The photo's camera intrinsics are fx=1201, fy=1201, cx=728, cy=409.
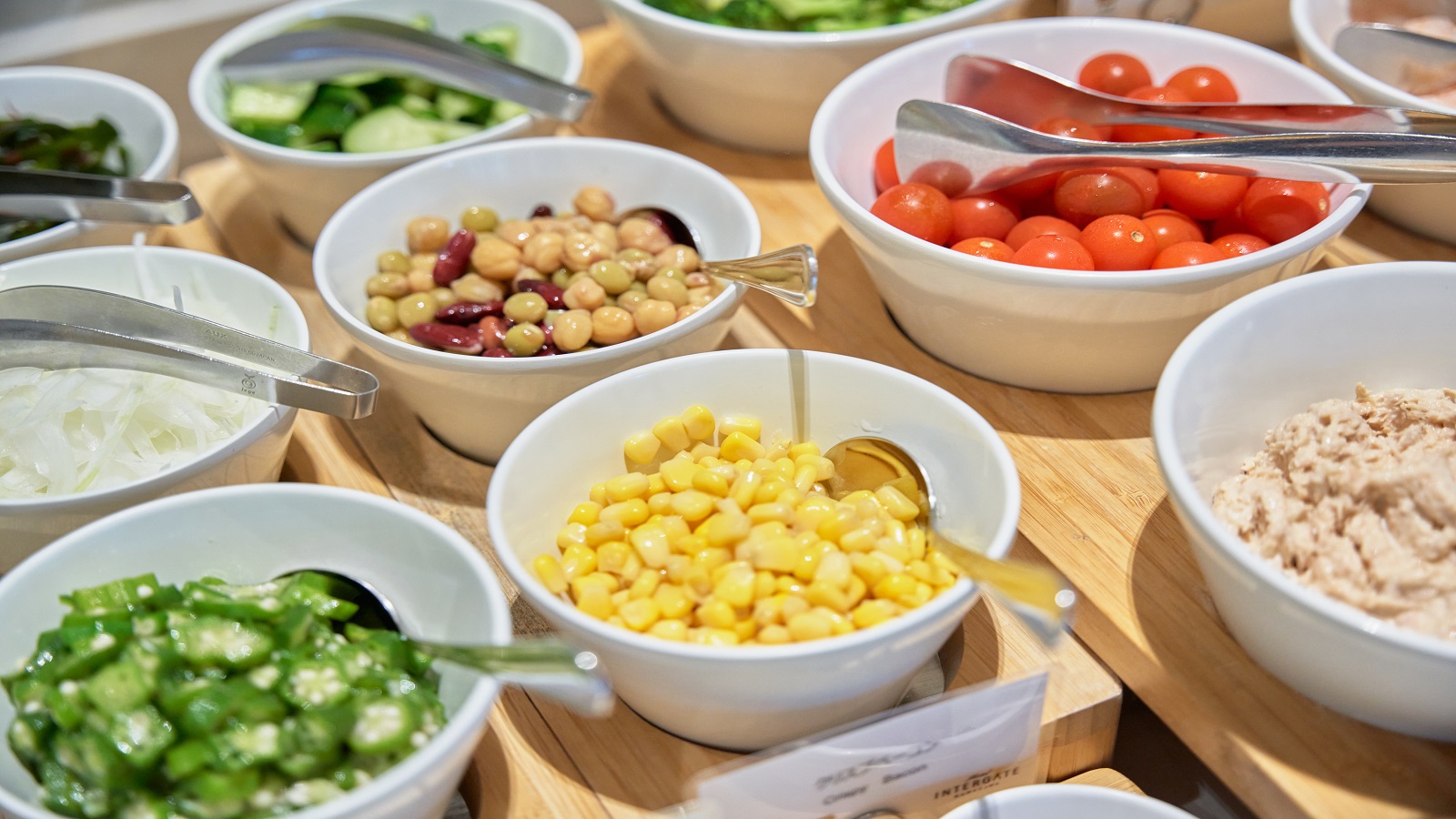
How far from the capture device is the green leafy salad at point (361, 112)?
171 centimetres

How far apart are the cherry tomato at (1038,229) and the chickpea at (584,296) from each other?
48cm

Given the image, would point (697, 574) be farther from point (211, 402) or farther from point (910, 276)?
point (211, 402)

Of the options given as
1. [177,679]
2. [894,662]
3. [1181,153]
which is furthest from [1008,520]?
[177,679]

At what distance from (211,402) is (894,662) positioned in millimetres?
783

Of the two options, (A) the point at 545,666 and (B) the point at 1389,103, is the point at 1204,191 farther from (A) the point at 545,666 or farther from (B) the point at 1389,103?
(A) the point at 545,666

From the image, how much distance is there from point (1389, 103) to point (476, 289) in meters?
1.12

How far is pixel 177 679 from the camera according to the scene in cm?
94

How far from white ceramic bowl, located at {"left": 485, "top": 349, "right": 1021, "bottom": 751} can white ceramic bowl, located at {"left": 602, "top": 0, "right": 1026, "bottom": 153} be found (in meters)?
0.62

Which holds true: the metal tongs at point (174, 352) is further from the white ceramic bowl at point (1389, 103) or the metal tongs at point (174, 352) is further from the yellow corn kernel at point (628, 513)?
the white ceramic bowl at point (1389, 103)

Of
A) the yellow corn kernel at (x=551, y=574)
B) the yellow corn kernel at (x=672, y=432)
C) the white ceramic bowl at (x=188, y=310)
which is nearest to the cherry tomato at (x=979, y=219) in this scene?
the yellow corn kernel at (x=672, y=432)

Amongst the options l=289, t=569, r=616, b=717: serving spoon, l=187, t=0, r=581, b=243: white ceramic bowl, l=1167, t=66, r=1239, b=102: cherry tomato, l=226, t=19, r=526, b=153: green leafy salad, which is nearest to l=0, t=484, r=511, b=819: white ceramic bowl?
l=289, t=569, r=616, b=717: serving spoon

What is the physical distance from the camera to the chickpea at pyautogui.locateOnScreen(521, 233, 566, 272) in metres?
1.45

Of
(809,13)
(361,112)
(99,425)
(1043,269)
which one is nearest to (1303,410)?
(1043,269)

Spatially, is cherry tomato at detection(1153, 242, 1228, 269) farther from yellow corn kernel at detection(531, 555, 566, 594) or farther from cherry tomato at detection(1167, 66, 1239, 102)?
yellow corn kernel at detection(531, 555, 566, 594)
